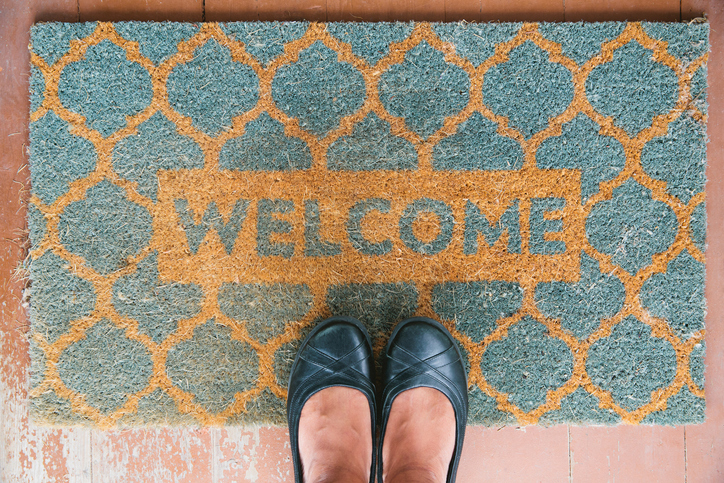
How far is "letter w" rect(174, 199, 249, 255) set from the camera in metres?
0.93

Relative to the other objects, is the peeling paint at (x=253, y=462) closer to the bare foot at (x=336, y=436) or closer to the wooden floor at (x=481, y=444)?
the wooden floor at (x=481, y=444)

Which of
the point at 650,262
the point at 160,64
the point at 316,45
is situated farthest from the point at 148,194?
the point at 650,262

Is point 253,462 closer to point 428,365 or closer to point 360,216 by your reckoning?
point 428,365

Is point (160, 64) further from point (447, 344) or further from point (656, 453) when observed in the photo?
point (656, 453)

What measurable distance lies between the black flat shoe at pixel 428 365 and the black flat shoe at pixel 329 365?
0.06 m

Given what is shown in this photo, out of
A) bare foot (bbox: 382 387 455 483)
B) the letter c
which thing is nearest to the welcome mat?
the letter c

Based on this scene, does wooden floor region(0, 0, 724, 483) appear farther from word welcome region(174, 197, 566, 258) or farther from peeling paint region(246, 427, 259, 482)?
word welcome region(174, 197, 566, 258)

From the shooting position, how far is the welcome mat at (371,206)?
0.93 meters

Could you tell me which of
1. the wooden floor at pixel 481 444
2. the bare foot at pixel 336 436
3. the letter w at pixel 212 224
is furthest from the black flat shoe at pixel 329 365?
the letter w at pixel 212 224

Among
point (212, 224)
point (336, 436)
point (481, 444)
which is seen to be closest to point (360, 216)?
point (212, 224)

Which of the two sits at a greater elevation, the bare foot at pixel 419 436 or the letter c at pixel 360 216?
the letter c at pixel 360 216

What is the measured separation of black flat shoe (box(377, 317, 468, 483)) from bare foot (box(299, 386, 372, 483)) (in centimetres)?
5

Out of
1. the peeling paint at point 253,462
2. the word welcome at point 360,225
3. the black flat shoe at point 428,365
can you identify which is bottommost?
the peeling paint at point 253,462

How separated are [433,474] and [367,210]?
587mm
